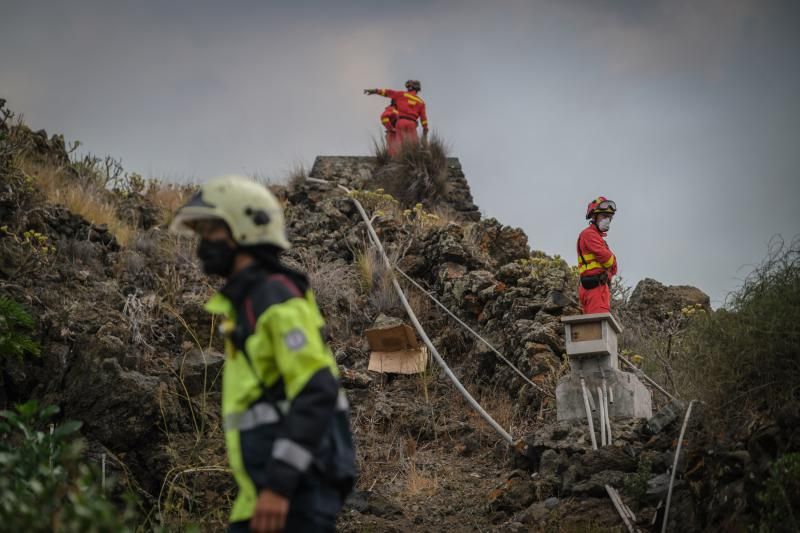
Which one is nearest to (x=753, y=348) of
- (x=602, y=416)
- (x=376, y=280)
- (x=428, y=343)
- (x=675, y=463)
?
(x=675, y=463)

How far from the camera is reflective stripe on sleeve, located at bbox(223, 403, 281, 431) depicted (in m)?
3.73

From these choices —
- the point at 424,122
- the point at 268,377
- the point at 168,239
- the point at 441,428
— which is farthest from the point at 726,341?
the point at 424,122

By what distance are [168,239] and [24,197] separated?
1.94 meters

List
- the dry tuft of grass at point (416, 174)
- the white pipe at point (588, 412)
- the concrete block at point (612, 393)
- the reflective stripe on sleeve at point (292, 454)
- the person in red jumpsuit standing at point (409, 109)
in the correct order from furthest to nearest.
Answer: the person in red jumpsuit standing at point (409, 109), the dry tuft of grass at point (416, 174), the concrete block at point (612, 393), the white pipe at point (588, 412), the reflective stripe on sleeve at point (292, 454)

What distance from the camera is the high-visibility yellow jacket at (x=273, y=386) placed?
11.8ft

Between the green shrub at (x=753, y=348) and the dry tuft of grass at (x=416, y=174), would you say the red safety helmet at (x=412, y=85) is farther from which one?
the green shrub at (x=753, y=348)

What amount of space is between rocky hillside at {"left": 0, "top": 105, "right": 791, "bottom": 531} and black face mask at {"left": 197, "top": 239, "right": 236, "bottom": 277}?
3.42 meters

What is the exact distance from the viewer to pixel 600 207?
34.3 ft

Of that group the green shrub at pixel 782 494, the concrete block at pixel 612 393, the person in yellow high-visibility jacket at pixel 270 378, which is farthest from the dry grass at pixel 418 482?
the person in yellow high-visibility jacket at pixel 270 378

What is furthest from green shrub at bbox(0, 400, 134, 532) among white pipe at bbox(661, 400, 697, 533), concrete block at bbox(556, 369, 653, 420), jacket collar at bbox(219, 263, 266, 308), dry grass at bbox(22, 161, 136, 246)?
dry grass at bbox(22, 161, 136, 246)

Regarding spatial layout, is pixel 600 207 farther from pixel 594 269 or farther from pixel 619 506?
pixel 619 506

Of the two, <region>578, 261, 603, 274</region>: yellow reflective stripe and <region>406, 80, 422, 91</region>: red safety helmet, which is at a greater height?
<region>406, 80, 422, 91</region>: red safety helmet

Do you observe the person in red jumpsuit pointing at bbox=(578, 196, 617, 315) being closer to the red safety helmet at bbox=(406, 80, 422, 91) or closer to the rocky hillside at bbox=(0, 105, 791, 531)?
the rocky hillside at bbox=(0, 105, 791, 531)

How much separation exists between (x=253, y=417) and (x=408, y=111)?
16.4 meters
